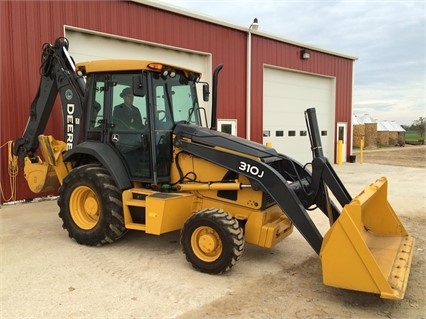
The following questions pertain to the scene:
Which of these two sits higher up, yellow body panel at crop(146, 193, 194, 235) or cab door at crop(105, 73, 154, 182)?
cab door at crop(105, 73, 154, 182)

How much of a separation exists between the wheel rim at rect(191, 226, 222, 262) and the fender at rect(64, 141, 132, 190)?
4.12 feet

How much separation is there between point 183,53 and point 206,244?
7.88m

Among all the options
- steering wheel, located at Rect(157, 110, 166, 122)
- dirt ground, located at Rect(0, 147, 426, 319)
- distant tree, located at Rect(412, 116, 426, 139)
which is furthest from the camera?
distant tree, located at Rect(412, 116, 426, 139)

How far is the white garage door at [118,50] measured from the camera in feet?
29.7

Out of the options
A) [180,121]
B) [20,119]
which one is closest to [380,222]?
[180,121]

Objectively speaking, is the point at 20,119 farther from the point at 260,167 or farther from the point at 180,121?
the point at 260,167

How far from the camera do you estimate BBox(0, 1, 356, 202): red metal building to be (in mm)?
8047

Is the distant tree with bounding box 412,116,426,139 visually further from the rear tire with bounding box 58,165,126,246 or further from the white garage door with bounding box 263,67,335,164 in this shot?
the rear tire with bounding box 58,165,126,246

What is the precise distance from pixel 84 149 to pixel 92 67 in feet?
3.64

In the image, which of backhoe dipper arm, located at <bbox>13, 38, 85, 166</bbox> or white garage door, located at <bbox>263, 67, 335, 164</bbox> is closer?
backhoe dipper arm, located at <bbox>13, 38, 85, 166</bbox>

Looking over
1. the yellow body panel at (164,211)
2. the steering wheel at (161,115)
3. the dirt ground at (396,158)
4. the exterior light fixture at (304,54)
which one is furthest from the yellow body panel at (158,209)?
the dirt ground at (396,158)

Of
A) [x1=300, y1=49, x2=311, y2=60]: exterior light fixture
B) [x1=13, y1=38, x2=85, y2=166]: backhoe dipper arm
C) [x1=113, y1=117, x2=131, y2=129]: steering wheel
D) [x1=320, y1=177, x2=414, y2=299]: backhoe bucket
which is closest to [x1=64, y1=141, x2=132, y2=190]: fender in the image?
[x1=113, y1=117, x2=131, y2=129]: steering wheel

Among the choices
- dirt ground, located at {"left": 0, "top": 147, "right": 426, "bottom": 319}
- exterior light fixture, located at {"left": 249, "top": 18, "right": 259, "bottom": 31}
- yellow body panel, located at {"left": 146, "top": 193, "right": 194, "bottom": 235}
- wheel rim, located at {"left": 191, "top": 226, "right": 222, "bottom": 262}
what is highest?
exterior light fixture, located at {"left": 249, "top": 18, "right": 259, "bottom": 31}

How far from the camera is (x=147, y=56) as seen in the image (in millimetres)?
10375
